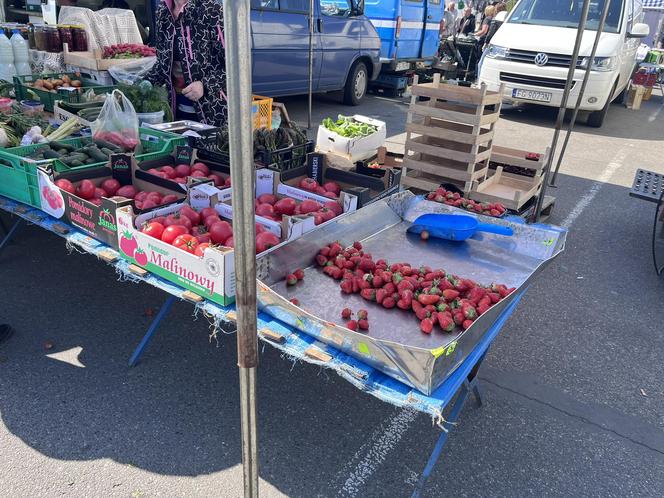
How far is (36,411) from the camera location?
2.73 meters

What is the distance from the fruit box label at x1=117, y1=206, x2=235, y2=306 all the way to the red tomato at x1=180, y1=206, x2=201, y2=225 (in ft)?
1.01

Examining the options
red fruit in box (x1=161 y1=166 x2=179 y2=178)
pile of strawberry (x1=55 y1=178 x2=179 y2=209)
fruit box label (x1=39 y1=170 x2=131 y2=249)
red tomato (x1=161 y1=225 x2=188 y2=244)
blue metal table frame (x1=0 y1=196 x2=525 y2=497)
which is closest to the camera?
blue metal table frame (x1=0 y1=196 x2=525 y2=497)

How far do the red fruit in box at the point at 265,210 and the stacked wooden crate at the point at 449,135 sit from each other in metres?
2.01

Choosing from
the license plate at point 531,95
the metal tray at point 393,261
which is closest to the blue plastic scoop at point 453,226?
the metal tray at point 393,261

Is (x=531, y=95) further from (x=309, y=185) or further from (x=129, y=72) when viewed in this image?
(x=309, y=185)

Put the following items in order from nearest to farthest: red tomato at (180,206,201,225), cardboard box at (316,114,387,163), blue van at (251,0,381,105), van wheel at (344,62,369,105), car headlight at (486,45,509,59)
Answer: red tomato at (180,206,201,225), cardboard box at (316,114,387,163), blue van at (251,0,381,105), car headlight at (486,45,509,59), van wheel at (344,62,369,105)

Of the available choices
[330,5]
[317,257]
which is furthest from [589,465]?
[330,5]

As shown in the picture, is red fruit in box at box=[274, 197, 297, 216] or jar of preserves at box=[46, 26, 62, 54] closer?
red fruit in box at box=[274, 197, 297, 216]

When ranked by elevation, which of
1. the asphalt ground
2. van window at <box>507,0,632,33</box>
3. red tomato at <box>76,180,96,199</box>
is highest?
van window at <box>507,0,632,33</box>

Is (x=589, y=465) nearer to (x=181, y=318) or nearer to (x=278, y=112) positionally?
(x=181, y=318)

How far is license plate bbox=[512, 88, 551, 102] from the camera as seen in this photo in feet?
31.4

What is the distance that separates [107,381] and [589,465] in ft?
8.45

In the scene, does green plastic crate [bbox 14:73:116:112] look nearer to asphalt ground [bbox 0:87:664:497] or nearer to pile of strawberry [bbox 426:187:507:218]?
asphalt ground [bbox 0:87:664:497]

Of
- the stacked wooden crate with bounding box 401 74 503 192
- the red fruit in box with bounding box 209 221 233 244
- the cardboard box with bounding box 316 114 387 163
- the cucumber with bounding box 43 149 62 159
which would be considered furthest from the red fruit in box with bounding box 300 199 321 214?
the cardboard box with bounding box 316 114 387 163
